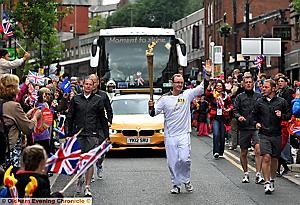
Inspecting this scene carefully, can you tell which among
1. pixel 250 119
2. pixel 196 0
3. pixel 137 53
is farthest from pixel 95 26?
pixel 250 119

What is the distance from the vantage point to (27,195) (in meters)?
6.52

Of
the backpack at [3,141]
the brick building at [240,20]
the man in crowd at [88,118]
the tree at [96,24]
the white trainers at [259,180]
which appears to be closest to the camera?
the backpack at [3,141]

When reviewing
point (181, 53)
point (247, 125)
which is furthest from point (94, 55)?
point (247, 125)

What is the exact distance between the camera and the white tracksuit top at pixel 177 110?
13094 mm

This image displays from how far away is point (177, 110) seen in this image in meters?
13.1

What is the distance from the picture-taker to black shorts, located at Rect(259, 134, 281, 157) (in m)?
13.2

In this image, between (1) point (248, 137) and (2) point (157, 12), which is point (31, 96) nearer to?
(1) point (248, 137)

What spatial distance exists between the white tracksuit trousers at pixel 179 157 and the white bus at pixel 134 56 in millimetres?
14397

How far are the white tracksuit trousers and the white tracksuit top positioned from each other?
0.10m

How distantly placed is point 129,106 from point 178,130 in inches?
312

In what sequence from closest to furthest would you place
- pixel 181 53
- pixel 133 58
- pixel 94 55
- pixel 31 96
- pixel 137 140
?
pixel 31 96, pixel 137 140, pixel 181 53, pixel 94 55, pixel 133 58

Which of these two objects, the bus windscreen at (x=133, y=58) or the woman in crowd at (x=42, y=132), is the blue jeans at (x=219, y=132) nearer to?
the woman in crowd at (x=42, y=132)

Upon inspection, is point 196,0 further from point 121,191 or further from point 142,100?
point 121,191

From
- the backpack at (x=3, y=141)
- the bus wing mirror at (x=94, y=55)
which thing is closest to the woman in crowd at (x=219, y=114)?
the bus wing mirror at (x=94, y=55)
